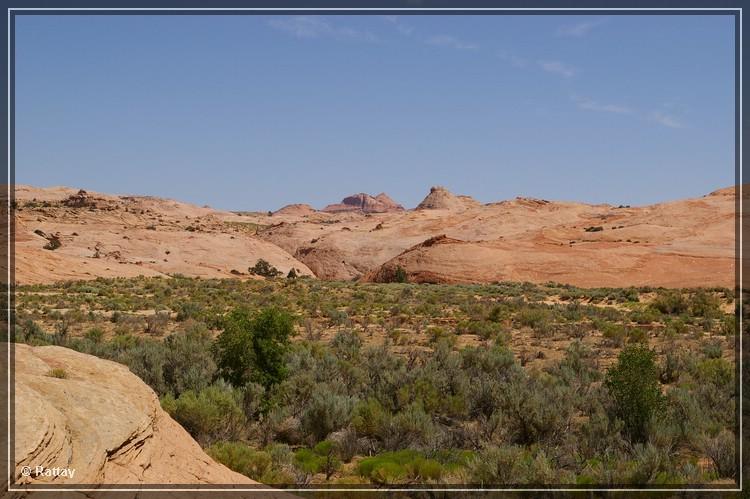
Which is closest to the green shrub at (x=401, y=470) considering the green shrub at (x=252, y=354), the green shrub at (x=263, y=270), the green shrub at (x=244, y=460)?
the green shrub at (x=244, y=460)

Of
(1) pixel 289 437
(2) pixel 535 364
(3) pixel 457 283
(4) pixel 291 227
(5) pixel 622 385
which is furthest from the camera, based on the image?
Result: (4) pixel 291 227

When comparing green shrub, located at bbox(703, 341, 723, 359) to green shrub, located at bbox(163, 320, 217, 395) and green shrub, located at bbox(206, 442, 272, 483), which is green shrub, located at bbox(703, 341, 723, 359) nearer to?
green shrub, located at bbox(163, 320, 217, 395)

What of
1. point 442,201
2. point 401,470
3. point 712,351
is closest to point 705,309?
point 712,351

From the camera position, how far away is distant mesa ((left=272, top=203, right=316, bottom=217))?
566ft

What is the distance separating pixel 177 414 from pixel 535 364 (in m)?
9.63

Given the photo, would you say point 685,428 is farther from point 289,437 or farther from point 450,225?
point 450,225

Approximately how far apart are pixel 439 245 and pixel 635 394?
45681mm

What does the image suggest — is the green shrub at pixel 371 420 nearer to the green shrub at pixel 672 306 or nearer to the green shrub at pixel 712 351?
the green shrub at pixel 712 351

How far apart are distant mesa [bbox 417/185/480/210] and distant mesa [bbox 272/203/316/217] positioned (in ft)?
192

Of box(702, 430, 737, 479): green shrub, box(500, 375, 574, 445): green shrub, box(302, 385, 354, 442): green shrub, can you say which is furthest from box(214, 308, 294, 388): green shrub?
box(702, 430, 737, 479): green shrub

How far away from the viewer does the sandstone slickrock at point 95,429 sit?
4105mm

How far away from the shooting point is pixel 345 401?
9.80 metres

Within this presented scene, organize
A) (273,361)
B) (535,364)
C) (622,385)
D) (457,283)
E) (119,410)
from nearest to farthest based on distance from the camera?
(119,410)
(622,385)
(273,361)
(535,364)
(457,283)

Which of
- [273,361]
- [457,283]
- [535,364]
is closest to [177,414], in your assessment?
[273,361]
